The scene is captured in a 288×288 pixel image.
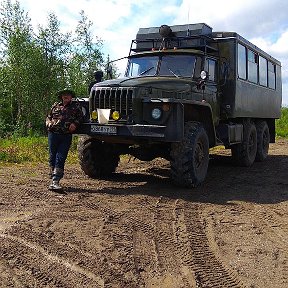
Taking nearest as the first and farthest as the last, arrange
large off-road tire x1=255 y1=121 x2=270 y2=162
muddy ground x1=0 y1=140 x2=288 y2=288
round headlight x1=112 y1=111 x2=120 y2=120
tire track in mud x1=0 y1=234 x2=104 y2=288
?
tire track in mud x1=0 y1=234 x2=104 y2=288, muddy ground x1=0 y1=140 x2=288 y2=288, round headlight x1=112 y1=111 x2=120 y2=120, large off-road tire x1=255 y1=121 x2=270 y2=162

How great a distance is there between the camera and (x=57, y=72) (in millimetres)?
29578

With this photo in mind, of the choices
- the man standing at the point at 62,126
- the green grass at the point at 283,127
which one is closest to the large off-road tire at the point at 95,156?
the man standing at the point at 62,126

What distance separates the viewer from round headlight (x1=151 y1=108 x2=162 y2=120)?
6.95 m

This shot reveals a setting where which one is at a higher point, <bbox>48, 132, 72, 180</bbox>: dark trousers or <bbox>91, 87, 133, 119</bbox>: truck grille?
<bbox>91, 87, 133, 119</bbox>: truck grille

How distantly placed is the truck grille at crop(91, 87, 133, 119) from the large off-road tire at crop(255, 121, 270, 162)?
6.06 meters

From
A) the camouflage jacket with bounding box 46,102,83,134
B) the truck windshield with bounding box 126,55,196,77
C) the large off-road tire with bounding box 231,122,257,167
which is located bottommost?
the large off-road tire with bounding box 231,122,257,167

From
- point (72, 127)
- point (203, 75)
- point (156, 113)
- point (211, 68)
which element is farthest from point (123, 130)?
point (211, 68)

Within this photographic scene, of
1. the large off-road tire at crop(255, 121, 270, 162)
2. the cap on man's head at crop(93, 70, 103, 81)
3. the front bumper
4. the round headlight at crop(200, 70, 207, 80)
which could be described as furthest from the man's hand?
the large off-road tire at crop(255, 121, 270, 162)

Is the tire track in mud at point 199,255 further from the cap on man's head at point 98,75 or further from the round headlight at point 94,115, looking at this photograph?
the cap on man's head at point 98,75

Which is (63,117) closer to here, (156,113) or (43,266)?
(156,113)

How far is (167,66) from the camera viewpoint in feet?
28.0

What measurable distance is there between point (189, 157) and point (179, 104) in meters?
0.90

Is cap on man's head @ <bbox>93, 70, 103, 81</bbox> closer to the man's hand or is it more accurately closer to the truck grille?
the truck grille

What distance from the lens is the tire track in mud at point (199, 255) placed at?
3777mm
